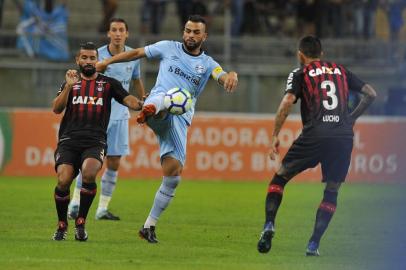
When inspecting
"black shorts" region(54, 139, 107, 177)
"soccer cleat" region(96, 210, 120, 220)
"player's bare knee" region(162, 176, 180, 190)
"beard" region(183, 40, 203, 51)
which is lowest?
"soccer cleat" region(96, 210, 120, 220)

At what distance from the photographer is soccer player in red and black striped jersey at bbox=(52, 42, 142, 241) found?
1144cm

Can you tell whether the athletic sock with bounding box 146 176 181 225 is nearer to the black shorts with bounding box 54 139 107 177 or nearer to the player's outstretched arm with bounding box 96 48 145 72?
the black shorts with bounding box 54 139 107 177

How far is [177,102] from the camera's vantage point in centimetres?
1148

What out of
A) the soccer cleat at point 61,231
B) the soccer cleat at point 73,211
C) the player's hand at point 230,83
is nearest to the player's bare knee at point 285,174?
the player's hand at point 230,83

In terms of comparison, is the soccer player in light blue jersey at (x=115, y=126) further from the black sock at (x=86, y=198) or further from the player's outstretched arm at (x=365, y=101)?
the player's outstretched arm at (x=365, y=101)

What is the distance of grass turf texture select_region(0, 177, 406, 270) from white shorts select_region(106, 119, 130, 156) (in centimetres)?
88

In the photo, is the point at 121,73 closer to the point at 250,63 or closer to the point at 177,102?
the point at 177,102

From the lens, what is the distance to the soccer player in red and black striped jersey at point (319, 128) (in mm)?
10914

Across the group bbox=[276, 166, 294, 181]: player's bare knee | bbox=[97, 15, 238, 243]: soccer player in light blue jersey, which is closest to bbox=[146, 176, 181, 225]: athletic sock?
bbox=[97, 15, 238, 243]: soccer player in light blue jersey

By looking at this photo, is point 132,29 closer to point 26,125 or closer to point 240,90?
point 240,90

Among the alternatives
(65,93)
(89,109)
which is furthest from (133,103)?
(65,93)

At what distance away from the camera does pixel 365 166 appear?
2295cm

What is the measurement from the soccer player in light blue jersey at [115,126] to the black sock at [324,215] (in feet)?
13.5

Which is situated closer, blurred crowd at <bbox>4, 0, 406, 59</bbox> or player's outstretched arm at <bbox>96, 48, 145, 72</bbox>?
player's outstretched arm at <bbox>96, 48, 145, 72</bbox>
